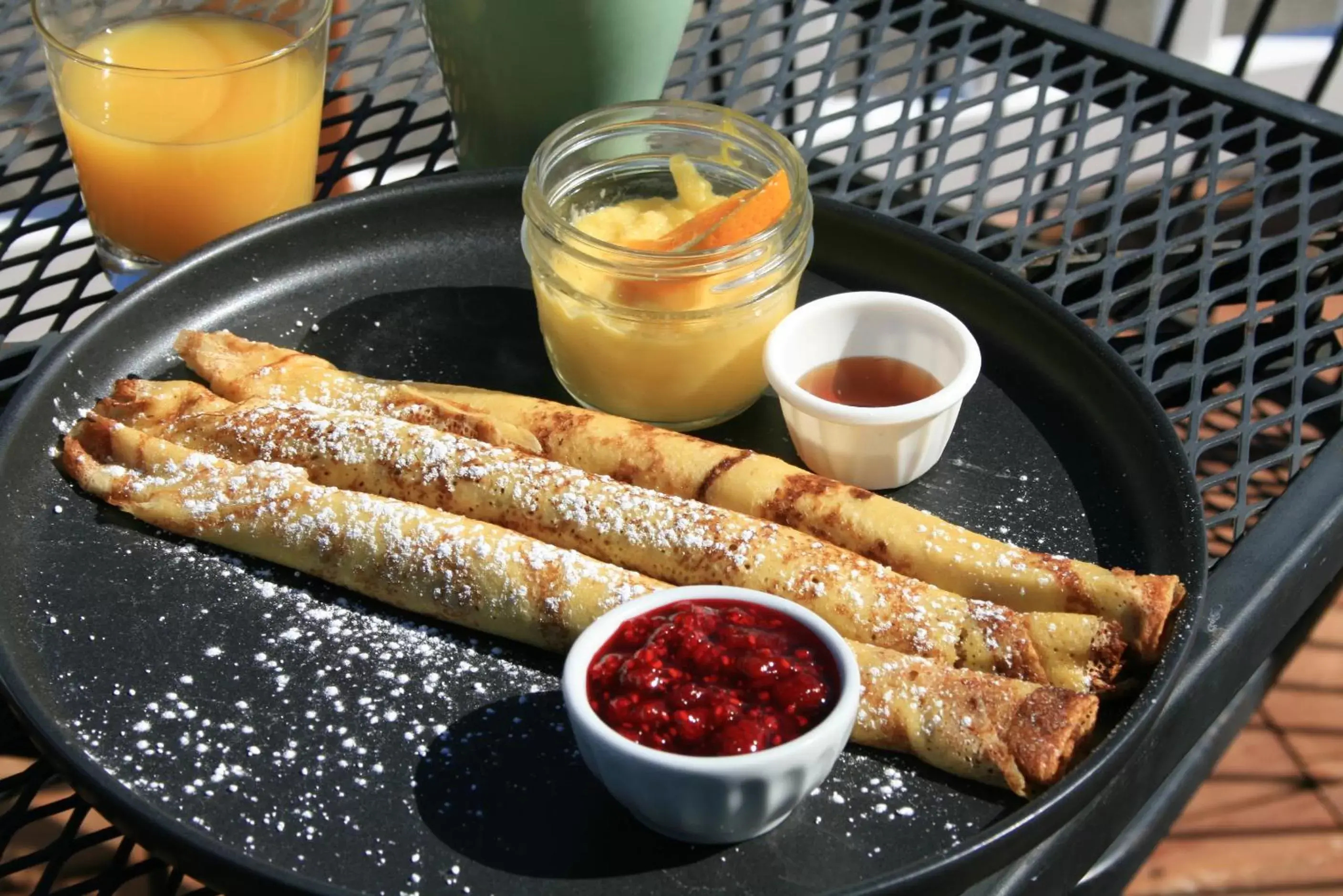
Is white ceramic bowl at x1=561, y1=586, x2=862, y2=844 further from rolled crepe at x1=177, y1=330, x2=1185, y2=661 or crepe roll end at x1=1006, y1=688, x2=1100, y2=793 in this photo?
rolled crepe at x1=177, y1=330, x2=1185, y2=661

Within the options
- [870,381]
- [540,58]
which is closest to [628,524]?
[870,381]

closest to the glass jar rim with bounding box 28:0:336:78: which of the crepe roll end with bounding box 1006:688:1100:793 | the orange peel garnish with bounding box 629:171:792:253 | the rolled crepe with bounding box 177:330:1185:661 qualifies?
the rolled crepe with bounding box 177:330:1185:661

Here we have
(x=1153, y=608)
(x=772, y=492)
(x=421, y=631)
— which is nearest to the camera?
(x=1153, y=608)

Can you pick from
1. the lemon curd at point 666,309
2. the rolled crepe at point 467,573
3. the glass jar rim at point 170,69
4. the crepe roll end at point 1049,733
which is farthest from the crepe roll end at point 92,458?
the crepe roll end at point 1049,733

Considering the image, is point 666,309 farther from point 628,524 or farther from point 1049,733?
point 1049,733

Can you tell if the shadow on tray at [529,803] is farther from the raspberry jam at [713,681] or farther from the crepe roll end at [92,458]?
the crepe roll end at [92,458]

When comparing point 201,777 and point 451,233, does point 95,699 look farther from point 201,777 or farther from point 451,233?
point 451,233
